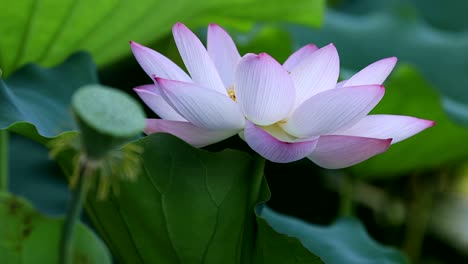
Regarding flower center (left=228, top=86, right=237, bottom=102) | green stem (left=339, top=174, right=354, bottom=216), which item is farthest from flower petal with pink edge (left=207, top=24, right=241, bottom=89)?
green stem (left=339, top=174, right=354, bottom=216)

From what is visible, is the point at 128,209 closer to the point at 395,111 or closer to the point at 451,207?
the point at 395,111

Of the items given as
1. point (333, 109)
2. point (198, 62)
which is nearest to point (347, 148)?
point (333, 109)

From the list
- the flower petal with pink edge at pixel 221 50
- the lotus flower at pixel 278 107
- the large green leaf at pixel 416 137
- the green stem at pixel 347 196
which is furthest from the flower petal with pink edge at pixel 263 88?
the green stem at pixel 347 196

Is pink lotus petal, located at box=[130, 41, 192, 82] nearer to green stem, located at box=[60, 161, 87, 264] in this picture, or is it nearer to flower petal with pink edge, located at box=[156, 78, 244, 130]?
flower petal with pink edge, located at box=[156, 78, 244, 130]

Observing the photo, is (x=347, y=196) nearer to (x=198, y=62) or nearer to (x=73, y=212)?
(x=198, y=62)

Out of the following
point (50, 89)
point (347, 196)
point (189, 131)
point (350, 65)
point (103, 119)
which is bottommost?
point (347, 196)

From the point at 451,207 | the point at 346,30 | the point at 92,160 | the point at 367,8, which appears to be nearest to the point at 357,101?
the point at 92,160
